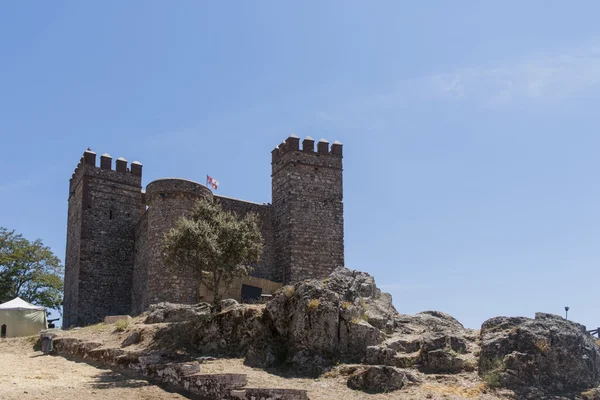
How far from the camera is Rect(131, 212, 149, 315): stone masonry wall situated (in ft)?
107

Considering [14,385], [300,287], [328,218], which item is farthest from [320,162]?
[14,385]

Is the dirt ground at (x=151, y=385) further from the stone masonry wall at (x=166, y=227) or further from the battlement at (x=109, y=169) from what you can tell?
the battlement at (x=109, y=169)

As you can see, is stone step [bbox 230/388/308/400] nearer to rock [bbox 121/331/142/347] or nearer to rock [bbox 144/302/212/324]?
rock [bbox 121/331/142/347]

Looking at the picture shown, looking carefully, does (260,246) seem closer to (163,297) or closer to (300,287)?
(300,287)

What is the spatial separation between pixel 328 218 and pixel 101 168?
1200 cm

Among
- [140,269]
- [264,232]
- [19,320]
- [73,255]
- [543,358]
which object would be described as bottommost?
[543,358]

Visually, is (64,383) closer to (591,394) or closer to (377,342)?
(377,342)

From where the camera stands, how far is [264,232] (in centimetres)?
3478

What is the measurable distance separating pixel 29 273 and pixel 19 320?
16.0 meters

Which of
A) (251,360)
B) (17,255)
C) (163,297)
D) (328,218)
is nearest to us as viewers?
(251,360)

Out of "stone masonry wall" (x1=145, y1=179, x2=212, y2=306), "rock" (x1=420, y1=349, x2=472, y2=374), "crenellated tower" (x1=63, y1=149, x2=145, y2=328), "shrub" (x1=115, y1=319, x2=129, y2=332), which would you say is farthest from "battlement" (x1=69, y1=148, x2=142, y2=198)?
"rock" (x1=420, y1=349, x2=472, y2=374)

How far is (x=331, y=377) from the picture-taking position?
1856cm

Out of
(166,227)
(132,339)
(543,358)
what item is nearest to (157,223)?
(166,227)

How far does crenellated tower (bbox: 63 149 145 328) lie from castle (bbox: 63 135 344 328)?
0.05 meters
